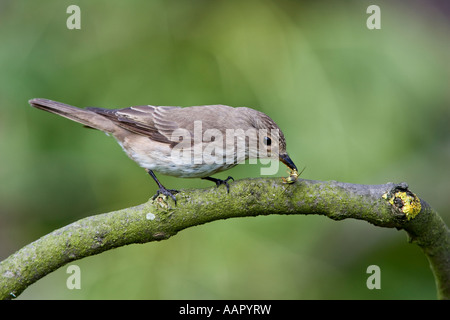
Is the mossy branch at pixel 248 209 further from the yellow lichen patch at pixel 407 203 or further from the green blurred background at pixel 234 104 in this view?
the green blurred background at pixel 234 104

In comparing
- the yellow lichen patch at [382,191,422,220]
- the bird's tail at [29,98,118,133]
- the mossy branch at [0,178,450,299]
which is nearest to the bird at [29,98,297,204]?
the bird's tail at [29,98,118,133]

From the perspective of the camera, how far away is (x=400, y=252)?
4.31m

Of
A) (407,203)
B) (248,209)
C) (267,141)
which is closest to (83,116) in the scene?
(267,141)

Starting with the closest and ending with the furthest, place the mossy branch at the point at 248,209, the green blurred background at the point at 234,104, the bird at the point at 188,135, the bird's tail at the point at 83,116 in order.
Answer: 1. the mossy branch at the point at 248,209
2. the bird at the point at 188,135
3. the bird's tail at the point at 83,116
4. the green blurred background at the point at 234,104

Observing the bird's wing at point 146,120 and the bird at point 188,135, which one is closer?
the bird at point 188,135

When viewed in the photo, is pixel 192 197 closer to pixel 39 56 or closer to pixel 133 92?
pixel 133 92

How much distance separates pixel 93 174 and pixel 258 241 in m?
1.57

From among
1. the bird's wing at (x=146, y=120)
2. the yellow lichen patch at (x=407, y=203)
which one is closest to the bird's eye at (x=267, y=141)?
the bird's wing at (x=146, y=120)

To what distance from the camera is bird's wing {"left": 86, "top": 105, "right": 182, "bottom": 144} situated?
12.4ft

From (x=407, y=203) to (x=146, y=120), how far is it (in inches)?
81.7

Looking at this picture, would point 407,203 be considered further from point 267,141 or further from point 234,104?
point 234,104

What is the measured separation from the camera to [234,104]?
15.6ft

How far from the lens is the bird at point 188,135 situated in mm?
3430

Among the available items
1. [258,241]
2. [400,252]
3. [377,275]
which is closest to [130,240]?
[258,241]
